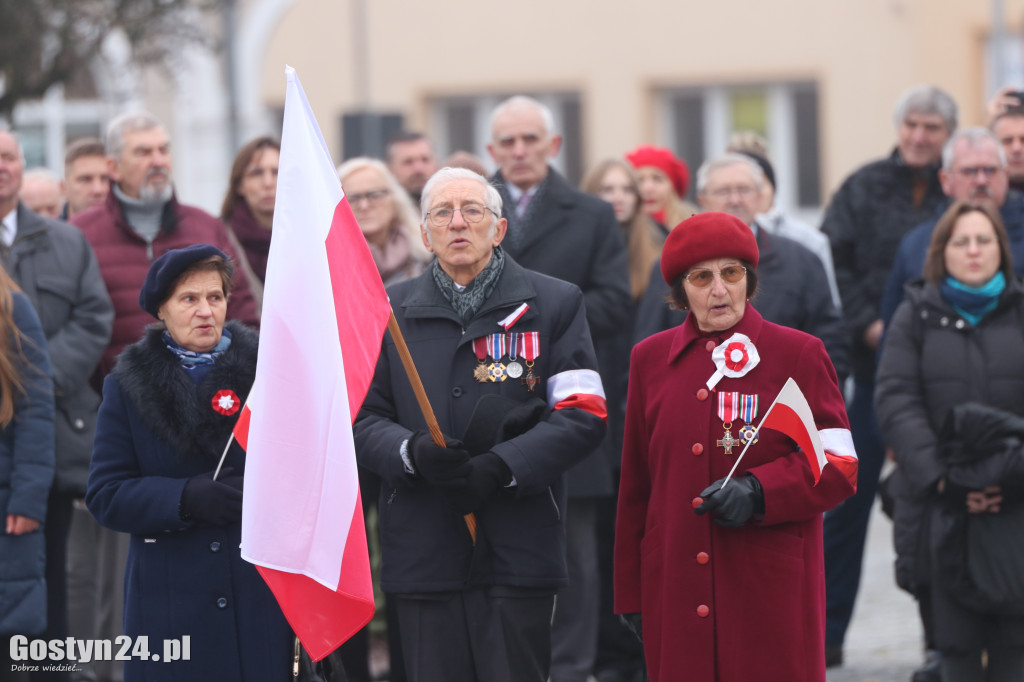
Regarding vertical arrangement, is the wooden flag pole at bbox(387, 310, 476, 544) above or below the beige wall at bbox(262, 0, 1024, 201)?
below

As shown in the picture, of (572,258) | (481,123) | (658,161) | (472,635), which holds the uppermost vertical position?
(481,123)

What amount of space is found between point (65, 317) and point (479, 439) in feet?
8.24

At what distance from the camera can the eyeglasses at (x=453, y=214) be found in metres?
5.30

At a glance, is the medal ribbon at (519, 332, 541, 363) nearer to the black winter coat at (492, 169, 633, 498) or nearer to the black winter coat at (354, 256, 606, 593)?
the black winter coat at (354, 256, 606, 593)

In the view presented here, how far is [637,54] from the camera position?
68.9 ft

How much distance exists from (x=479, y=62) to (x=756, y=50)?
12.1ft

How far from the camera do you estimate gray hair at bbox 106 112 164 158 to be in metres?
7.24

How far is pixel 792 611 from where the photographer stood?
4.84m

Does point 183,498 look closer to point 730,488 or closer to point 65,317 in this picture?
point 730,488

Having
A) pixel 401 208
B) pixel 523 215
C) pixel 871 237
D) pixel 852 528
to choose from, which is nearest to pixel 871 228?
pixel 871 237

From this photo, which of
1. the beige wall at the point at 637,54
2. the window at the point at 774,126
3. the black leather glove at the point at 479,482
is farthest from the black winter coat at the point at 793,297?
the window at the point at 774,126

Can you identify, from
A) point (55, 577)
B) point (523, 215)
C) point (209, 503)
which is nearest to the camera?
point (209, 503)

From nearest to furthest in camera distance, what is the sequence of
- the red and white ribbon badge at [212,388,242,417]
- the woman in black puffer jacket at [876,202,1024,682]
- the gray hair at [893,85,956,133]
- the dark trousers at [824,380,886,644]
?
the red and white ribbon badge at [212,388,242,417] < the woman in black puffer jacket at [876,202,1024,682] < the dark trousers at [824,380,886,644] < the gray hair at [893,85,956,133]

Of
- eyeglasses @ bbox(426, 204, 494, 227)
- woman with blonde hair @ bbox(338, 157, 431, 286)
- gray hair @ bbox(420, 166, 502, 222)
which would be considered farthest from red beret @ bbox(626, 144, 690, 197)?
eyeglasses @ bbox(426, 204, 494, 227)
